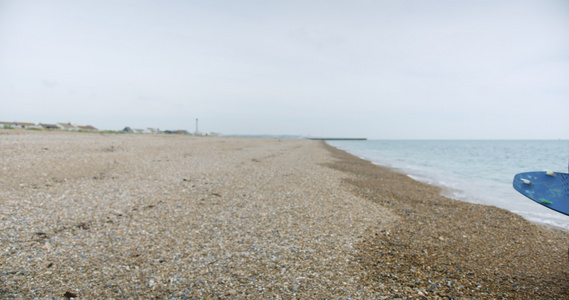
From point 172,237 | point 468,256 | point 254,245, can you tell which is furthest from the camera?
point 172,237

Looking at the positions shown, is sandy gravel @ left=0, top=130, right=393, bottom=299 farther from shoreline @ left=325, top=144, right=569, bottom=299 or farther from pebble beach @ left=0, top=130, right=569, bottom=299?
shoreline @ left=325, top=144, right=569, bottom=299

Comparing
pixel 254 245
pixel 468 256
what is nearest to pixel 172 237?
pixel 254 245

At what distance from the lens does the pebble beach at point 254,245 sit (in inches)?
177

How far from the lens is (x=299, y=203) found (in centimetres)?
962

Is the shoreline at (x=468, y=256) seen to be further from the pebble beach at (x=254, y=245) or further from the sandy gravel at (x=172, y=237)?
the sandy gravel at (x=172, y=237)

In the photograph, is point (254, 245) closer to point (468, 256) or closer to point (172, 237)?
point (172, 237)

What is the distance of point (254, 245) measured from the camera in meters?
6.04

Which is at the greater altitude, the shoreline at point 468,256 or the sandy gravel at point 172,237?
the sandy gravel at point 172,237

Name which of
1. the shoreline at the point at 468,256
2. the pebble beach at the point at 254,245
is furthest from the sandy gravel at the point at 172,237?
the shoreline at the point at 468,256

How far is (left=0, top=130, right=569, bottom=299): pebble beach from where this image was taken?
4.48 m

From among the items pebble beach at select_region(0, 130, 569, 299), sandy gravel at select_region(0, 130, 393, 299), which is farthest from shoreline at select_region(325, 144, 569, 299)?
sandy gravel at select_region(0, 130, 393, 299)

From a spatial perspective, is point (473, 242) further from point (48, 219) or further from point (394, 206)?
point (48, 219)

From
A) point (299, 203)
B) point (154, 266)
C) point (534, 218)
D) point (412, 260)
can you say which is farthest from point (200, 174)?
point (534, 218)

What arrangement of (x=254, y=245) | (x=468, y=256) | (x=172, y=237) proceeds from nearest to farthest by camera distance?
(x=468, y=256), (x=254, y=245), (x=172, y=237)
